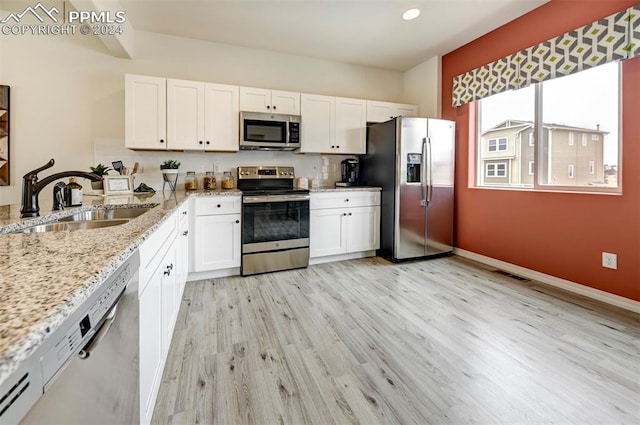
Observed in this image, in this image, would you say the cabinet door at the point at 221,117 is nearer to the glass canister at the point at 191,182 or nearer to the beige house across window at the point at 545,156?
the glass canister at the point at 191,182

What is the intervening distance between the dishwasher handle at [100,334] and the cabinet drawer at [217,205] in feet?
7.35

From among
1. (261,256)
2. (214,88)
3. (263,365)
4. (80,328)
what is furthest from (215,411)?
(214,88)

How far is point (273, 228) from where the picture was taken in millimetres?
3236

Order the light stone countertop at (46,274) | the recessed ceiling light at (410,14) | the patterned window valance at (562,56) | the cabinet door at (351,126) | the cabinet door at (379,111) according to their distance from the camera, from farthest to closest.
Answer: the cabinet door at (379,111) < the cabinet door at (351,126) < the recessed ceiling light at (410,14) < the patterned window valance at (562,56) < the light stone countertop at (46,274)

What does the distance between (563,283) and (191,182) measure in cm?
395

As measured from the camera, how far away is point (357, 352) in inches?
71.1

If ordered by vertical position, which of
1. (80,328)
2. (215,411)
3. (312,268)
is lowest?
(215,411)

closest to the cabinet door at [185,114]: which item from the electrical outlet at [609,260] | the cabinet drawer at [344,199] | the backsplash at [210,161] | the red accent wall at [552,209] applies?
the backsplash at [210,161]

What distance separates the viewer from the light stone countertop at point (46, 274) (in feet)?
1.30

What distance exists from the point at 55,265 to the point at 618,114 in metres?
3.65

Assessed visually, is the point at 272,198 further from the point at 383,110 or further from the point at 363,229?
the point at 383,110

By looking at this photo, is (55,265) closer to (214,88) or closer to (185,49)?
(214,88)

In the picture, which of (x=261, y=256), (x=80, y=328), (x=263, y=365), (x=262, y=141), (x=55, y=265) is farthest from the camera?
(x=262, y=141)

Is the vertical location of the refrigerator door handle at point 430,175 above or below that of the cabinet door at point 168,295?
above
